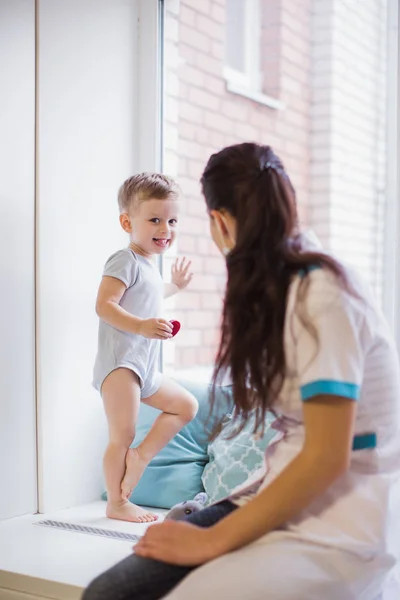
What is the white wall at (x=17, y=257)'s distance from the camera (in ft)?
7.31

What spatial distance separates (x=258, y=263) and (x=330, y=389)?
0.24 metres

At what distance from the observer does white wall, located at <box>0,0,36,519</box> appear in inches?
87.7

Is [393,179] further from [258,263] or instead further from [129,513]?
[129,513]

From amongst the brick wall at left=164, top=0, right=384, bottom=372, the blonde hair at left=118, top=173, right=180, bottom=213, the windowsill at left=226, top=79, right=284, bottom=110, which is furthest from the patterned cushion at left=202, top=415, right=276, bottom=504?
the windowsill at left=226, top=79, right=284, bottom=110

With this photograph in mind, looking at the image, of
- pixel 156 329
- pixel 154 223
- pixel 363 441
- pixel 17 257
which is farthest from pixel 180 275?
pixel 363 441

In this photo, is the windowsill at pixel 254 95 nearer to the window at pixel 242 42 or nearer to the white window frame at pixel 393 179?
the window at pixel 242 42

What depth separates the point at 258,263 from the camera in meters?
1.29

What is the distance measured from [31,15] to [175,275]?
864 millimetres

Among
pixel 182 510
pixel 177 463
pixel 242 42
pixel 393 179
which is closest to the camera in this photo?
pixel 182 510

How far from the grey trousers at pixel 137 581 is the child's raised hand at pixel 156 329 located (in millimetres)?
845

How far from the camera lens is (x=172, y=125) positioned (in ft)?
9.24

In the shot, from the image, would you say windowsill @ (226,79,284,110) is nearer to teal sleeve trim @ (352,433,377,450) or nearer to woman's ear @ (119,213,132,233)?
woman's ear @ (119,213,132,233)

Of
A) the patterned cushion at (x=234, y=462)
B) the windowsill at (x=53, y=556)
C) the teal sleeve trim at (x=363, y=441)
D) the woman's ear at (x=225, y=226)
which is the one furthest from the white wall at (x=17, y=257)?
the teal sleeve trim at (x=363, y=441)

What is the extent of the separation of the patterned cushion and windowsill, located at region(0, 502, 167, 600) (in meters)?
0.21
